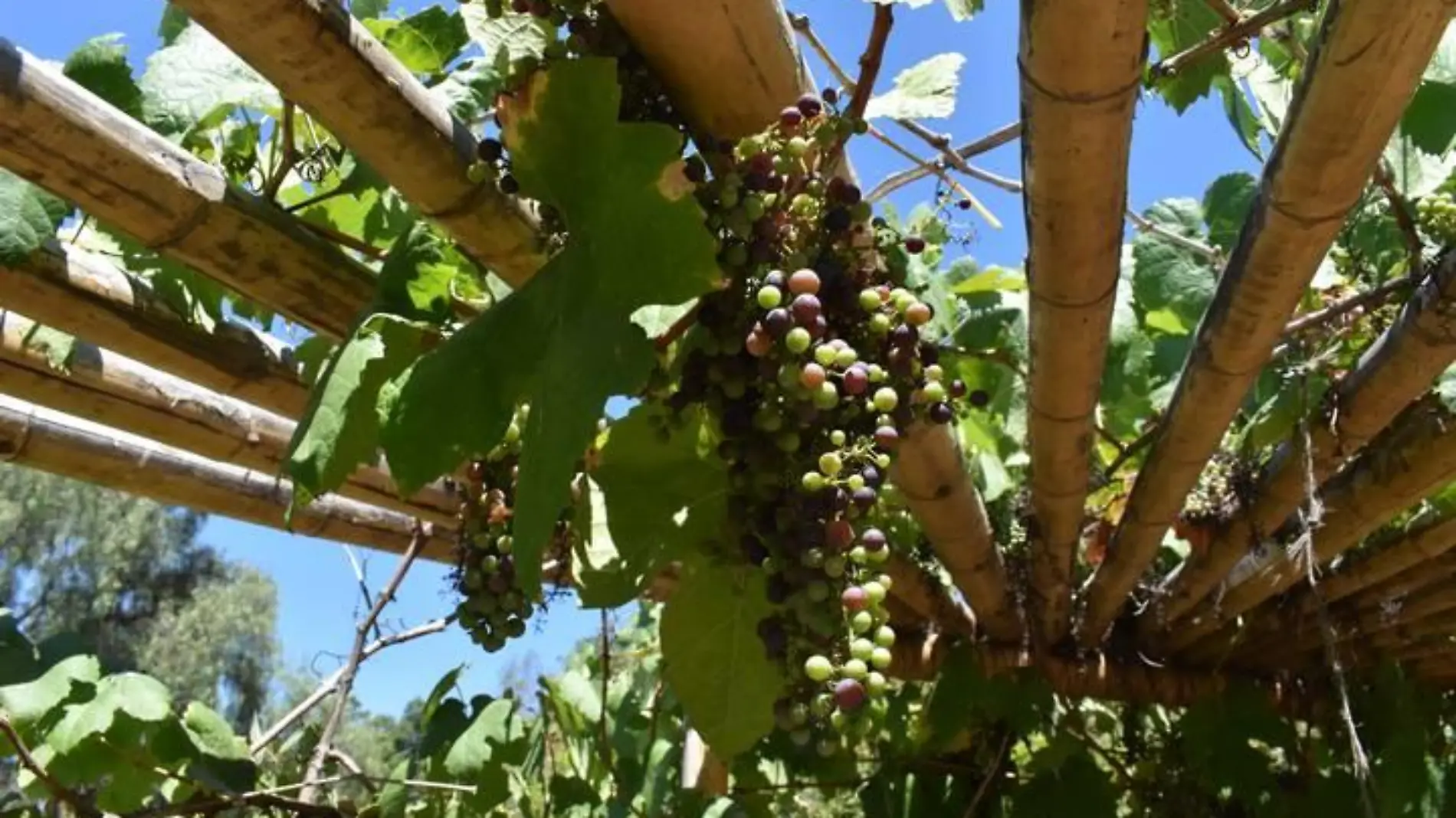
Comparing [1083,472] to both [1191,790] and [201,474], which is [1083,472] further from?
[1191,790]

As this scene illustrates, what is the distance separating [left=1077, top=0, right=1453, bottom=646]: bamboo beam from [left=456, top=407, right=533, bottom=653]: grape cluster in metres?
0.84

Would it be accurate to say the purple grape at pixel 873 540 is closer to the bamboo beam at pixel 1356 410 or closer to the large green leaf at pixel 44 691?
the bamboo beam at pixel 1356 410

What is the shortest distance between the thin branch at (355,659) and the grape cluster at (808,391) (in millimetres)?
1602

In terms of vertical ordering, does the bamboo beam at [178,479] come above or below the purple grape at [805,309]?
above

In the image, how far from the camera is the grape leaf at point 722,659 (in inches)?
51.1

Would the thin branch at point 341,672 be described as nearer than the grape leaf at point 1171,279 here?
No

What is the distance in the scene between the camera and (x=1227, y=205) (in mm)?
2227

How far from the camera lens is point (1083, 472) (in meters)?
1.90

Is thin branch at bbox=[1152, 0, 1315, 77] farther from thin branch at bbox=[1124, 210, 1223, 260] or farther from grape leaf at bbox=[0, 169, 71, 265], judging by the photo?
grape leaf at bbox=[0, 169, 71, 265]

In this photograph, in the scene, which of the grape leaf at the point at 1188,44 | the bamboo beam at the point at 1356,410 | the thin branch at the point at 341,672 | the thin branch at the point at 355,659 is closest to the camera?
the bamboo beam at the point at 1356,410

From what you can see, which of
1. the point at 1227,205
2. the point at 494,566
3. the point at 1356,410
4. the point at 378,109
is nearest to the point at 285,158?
the point at 378,109

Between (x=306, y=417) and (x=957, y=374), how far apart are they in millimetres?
1401

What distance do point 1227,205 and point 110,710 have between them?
2.10 m

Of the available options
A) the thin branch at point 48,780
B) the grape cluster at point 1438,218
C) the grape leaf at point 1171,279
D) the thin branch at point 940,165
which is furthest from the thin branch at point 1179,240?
the thin branch at point 48,780
